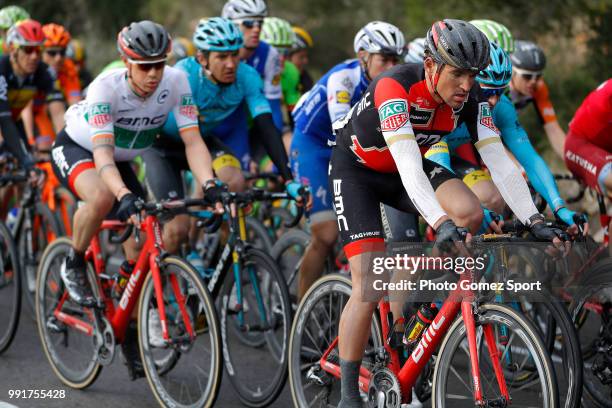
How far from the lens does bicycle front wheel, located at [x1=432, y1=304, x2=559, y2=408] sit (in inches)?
173

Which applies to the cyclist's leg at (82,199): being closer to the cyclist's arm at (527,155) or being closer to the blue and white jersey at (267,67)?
the cyclist's arm at (527,155)

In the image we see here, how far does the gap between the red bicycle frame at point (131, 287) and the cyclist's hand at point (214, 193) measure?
355mm

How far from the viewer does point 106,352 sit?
6.55 meters

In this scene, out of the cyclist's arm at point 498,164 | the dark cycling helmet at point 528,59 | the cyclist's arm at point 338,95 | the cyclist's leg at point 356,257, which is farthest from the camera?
the dark cycling helmet at point 528,59

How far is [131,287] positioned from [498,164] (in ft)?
8.35

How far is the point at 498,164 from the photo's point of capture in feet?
16.9

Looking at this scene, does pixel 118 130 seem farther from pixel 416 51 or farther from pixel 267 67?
Answer: pixel 267 67

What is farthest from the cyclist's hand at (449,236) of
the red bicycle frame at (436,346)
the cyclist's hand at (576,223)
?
the cyclist's hand at (576,223)

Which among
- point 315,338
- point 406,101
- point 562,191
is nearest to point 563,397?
Result: point 315,338

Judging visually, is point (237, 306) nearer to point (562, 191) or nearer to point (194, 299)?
point (194, 299)

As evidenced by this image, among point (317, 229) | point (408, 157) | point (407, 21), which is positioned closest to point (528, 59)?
point (317, 229)

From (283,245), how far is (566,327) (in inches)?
119

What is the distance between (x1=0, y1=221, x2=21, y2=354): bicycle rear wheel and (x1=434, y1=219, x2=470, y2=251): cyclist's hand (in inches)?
159

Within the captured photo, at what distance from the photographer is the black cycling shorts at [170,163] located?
7188 mm
